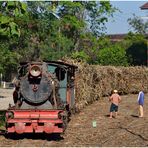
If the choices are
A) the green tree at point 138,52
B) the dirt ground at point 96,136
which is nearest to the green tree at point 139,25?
the green tree at point 138,52

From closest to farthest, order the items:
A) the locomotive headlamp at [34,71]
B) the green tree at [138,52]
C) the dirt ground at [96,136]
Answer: the dirt ground at [96,136], the locomotive headlamp at [34,71], the green tree at [138,52]

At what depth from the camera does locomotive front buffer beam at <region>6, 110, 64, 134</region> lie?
49.0 feet

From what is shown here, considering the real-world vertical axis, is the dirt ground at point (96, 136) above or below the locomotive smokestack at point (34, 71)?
below

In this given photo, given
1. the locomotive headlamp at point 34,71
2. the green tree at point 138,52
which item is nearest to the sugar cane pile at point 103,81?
the locomotive headlamp at point 34,71

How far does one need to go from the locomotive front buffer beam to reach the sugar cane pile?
868cm

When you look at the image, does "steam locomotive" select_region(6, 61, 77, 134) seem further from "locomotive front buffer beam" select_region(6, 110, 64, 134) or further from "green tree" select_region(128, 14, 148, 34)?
"green tree" select_region(128, 14, 148, 34)

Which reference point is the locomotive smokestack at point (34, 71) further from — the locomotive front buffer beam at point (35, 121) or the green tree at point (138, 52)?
the green tree at point (138, 52)

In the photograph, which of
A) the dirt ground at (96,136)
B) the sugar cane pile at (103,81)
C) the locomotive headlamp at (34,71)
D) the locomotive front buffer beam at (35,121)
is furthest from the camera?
the sugar cane pile at (103,81)

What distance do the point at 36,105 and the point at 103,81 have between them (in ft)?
54.9

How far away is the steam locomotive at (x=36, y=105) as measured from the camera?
15.0 metres

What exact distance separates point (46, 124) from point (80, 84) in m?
10.6

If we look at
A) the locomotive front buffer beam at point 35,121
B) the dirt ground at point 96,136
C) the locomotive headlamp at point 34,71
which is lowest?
the dirt ground at point 96,136

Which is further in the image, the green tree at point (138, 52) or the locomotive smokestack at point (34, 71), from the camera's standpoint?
the green tree at point (138, 52)

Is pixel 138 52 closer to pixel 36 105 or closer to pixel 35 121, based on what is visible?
pixel 36 105
